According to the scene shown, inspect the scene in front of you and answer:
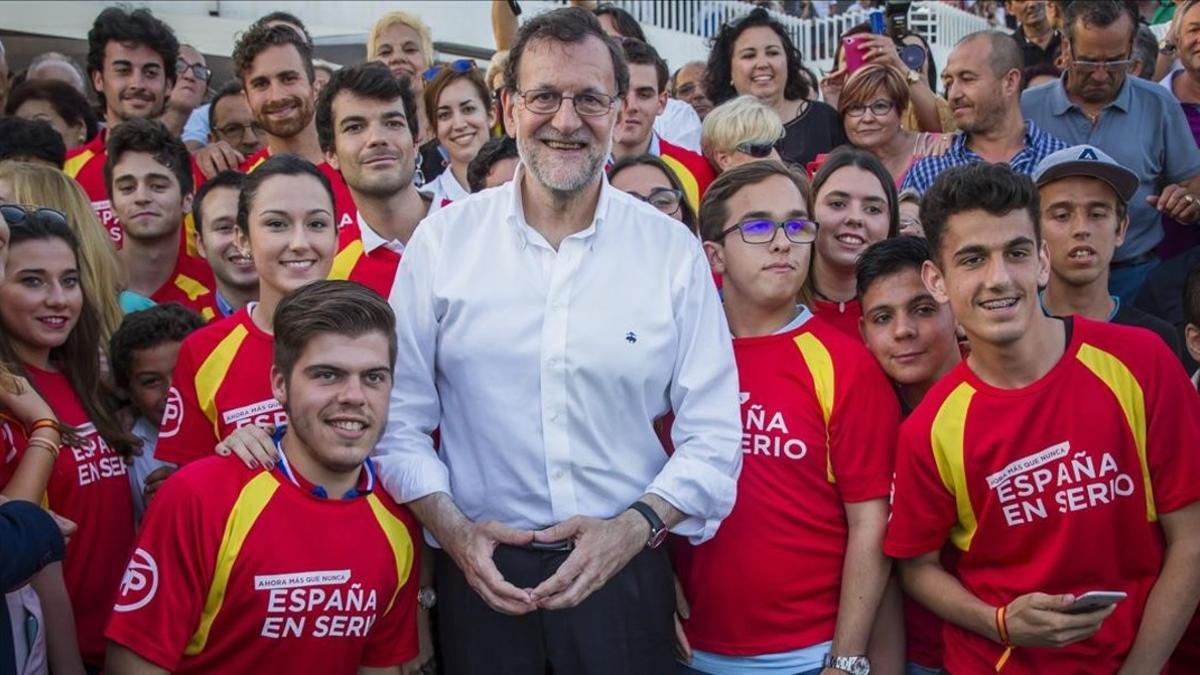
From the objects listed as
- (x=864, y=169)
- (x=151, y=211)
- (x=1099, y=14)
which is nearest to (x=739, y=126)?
(x=864, y=169)

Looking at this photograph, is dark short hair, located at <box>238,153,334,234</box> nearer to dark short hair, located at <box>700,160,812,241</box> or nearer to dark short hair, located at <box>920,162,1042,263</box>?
dark short hair, located at <box>700,160,812,241</box>

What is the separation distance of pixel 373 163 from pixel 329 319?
1.41 metres

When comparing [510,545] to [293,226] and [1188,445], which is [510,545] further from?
[1188,445]

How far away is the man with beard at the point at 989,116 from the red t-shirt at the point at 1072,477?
2534 millimetres

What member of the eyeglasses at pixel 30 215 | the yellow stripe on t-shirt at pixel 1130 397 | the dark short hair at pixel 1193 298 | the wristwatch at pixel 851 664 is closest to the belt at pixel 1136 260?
the dark short hair at pixel 1193 298

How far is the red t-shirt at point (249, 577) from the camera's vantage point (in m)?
3.57

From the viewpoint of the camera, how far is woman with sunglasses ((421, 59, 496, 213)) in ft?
21.7

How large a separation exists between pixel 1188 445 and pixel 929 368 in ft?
2.91

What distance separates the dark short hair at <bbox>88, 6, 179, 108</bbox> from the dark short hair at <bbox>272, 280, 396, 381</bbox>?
12.6 ft

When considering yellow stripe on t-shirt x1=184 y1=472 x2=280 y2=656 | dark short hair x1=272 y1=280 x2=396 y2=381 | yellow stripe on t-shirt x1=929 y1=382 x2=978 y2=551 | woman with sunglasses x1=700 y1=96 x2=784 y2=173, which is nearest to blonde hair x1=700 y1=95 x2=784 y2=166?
woman with sunglasses x1=700 y1=96 x2=784 y2=173

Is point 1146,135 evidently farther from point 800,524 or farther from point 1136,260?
→ point 800,524

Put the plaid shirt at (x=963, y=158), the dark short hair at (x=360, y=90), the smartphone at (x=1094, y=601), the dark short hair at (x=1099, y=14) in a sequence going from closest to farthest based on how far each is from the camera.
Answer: the smartphone at (x=1094, y=601) < the dark short hair at (x=360, y=90) < the plaid shirt at (x=963, y=158) < the dark short hair at (x=1099, y=14)

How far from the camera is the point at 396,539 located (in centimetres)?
384

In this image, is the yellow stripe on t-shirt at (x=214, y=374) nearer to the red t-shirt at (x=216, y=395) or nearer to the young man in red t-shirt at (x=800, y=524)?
the red t-shirt at (x=216, y=395)
